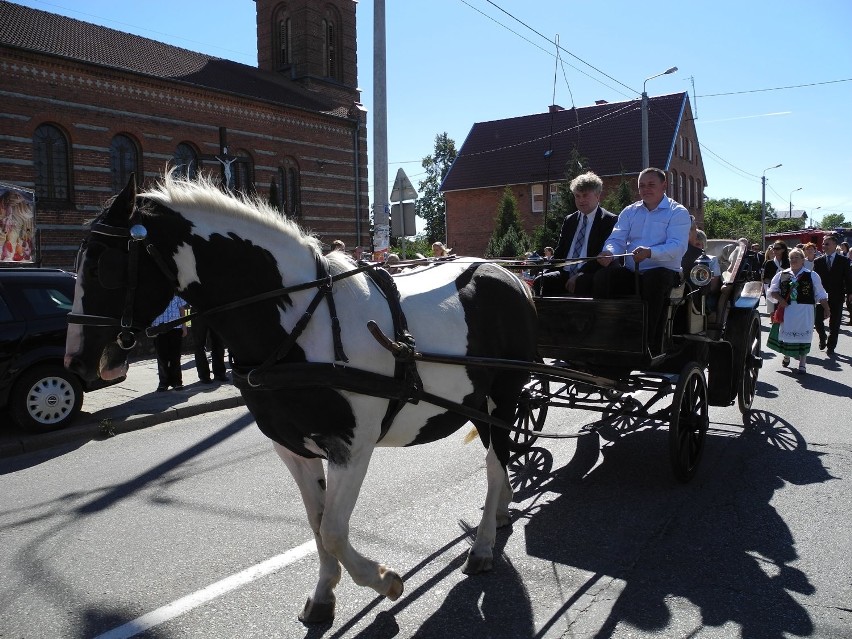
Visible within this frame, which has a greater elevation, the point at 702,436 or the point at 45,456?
the point at 702,436

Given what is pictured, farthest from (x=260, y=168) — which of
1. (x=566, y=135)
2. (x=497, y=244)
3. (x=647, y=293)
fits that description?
(x=647, y=293)

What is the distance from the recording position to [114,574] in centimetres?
414

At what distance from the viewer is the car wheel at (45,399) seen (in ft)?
25.5

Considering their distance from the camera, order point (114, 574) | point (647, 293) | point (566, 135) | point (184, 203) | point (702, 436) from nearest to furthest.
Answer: point (184, 203)
point (114, 574)
point (647, 293)
point (702, 436)
point (566, 135)

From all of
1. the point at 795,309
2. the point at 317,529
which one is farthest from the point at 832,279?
the point at 317,529

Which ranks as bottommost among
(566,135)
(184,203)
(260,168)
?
(184,203)

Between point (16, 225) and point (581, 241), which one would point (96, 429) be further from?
point (16, 225)

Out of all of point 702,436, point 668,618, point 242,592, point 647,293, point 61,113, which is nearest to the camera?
point 668,618

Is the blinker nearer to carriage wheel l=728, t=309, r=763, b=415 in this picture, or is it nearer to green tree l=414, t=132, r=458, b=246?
carriage wheel l=728, t=309, r=763, b=415

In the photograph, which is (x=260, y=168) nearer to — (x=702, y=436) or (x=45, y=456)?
(x=45, y=456)

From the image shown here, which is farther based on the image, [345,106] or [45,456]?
[345,106]

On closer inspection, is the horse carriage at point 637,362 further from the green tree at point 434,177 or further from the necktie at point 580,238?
the green tree at point 434,177

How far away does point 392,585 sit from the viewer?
11.5 feet

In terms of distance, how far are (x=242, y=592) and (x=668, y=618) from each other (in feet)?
7.37
